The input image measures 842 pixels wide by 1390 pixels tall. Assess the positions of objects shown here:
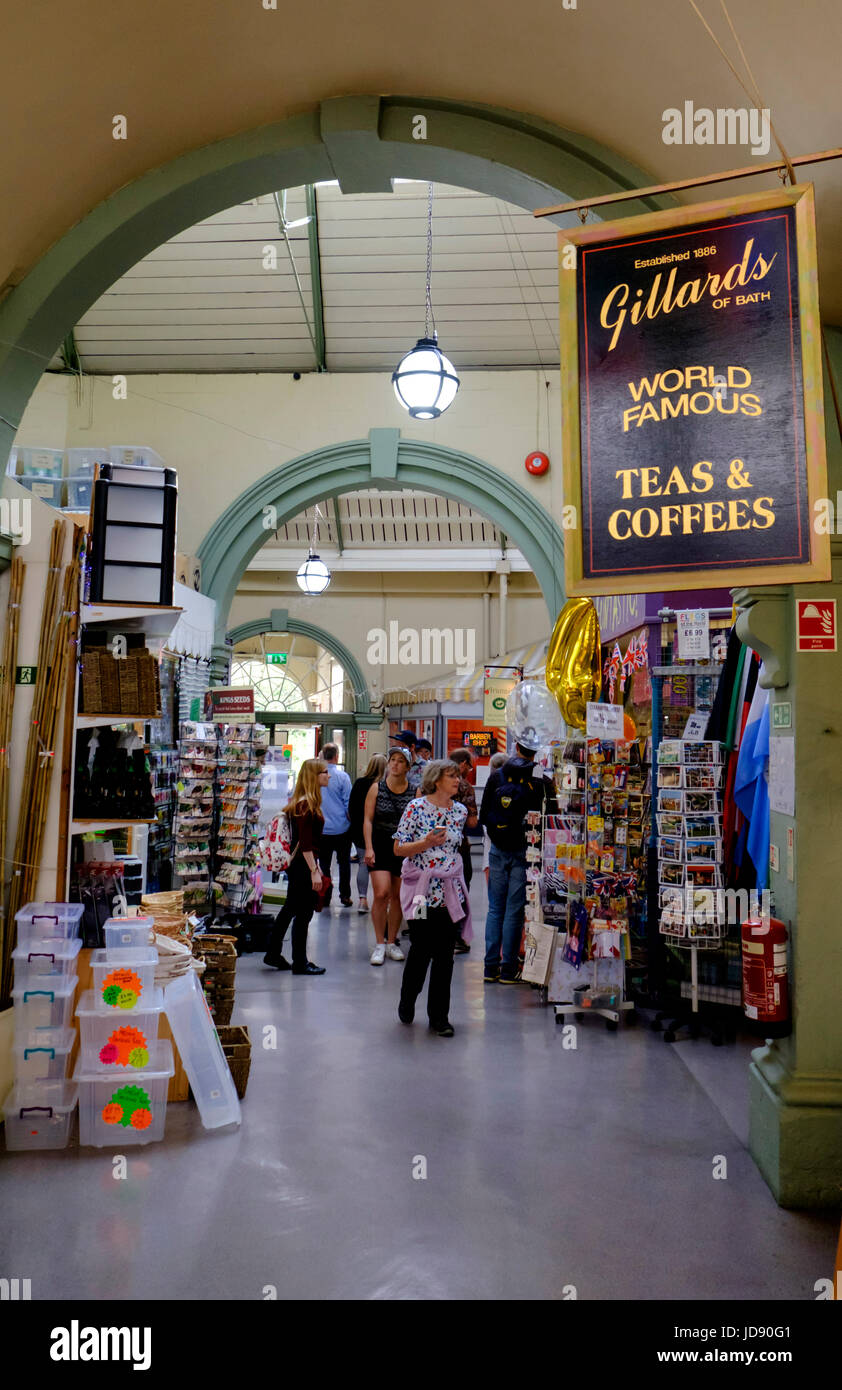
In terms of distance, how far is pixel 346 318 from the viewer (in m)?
9.79

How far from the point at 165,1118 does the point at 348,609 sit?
506 inches

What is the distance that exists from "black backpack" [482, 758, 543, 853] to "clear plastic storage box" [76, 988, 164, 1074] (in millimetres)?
3137

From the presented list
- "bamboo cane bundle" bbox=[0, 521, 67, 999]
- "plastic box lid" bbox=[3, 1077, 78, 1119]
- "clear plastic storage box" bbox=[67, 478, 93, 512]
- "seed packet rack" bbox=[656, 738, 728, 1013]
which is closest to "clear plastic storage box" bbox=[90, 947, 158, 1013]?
"plastic box lid" bbox=[3, 1077, 78, 1119]

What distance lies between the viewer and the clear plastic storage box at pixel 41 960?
407 centimetres

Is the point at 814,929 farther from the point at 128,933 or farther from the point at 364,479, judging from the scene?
the point at 364,479

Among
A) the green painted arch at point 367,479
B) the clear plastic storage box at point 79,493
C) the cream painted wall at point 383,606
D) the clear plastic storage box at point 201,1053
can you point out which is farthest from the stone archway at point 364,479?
the cream painted wall at point 383,606

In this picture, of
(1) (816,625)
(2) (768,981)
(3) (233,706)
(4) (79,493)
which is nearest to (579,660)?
(3) (233,706)

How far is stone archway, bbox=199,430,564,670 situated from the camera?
32.6 ft

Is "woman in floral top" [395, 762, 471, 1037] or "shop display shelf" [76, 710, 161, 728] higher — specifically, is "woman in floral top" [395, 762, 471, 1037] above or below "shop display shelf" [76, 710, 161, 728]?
below

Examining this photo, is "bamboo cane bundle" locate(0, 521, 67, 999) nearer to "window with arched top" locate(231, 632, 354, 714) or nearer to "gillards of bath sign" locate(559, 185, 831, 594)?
"gillards of bath sign" locate(559, 185, 831, 594)

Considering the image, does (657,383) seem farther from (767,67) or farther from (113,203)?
(113,203)

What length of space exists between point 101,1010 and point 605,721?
342cm
